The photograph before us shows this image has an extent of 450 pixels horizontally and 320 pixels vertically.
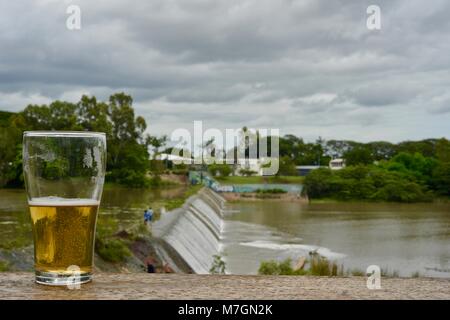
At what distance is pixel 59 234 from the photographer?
5.51 feet

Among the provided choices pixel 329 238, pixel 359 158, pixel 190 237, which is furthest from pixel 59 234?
pixel 359 158

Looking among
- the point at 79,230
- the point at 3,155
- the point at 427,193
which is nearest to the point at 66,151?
the point at 79,230

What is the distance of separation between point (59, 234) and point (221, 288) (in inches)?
16.0

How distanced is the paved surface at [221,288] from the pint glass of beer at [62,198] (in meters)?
0.06

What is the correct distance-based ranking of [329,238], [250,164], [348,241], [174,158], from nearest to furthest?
[348,241], [329,238], [174,158], [250,164]

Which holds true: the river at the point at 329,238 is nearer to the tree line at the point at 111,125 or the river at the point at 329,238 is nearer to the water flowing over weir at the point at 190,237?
the water flowing over weir at the point at 190,237

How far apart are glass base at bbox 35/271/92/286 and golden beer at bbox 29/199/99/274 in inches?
0.5

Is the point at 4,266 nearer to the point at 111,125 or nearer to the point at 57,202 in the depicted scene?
the point at 57,202

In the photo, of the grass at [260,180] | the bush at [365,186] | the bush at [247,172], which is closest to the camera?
the bush at [365,186]

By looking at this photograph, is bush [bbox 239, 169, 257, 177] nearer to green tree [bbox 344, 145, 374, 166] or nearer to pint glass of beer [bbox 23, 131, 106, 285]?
green tree [bbox 344, 145, 374, 166]

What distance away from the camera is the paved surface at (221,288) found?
4.97 feet

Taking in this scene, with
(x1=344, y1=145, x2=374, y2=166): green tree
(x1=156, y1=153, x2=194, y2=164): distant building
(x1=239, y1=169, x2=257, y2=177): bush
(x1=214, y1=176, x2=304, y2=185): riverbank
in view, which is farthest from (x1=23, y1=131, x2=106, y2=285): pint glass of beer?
(x1=344, y1=145, x2=374, y2=166): green tree

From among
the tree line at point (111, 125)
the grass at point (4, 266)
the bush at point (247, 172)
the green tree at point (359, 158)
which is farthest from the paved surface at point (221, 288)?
the green tree at point (359, 158)

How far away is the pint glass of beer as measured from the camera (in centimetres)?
167
